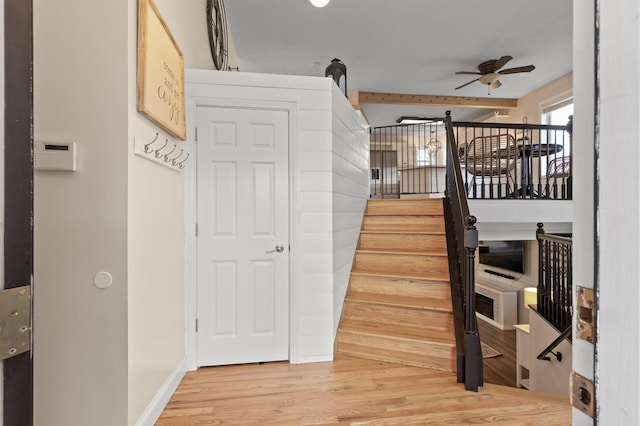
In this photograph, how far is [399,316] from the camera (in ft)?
Result: 10.4

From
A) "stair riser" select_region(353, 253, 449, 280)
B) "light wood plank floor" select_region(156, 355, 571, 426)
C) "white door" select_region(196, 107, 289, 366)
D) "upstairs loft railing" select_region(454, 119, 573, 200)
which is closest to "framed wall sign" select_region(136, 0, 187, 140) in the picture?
"white door" select_region(196, 107, 289, 366)

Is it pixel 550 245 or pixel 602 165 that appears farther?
pixel 550 245

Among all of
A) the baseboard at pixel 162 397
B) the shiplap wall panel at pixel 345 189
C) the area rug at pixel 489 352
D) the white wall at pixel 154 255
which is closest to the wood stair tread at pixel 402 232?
the shiplap wall panel at pixel 345 189

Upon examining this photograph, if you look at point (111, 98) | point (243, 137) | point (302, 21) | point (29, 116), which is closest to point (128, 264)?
point (111, 98)

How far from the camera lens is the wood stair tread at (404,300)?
3.08m

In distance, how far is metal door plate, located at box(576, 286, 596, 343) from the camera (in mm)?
464

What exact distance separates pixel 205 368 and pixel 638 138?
9.84 feet

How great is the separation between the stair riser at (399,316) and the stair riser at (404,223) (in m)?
1.30

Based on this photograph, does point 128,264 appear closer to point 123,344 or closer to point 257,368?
point 123,344

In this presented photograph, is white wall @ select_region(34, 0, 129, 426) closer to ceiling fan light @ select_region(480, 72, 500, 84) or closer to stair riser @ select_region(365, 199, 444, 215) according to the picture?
stair riser @ select_region(365, 199, 444, 215)

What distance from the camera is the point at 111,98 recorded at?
1665 millimetres

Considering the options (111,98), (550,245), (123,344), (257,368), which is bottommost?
(257,368)

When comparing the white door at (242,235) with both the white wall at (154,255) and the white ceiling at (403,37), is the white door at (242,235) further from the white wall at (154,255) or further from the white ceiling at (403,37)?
the white ceiling at (403,37)

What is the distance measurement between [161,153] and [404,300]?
2483mm
